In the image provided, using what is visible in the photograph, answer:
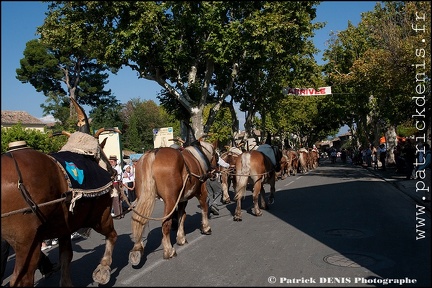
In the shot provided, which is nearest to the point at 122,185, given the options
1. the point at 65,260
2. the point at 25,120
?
the point at 65,260

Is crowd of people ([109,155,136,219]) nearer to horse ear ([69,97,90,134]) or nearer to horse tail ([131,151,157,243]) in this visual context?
horse tail ([131,151,157,243])

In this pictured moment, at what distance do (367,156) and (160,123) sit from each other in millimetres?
42876

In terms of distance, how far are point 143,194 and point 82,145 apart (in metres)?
1.44

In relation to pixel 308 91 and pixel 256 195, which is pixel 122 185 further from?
pixel 308 91

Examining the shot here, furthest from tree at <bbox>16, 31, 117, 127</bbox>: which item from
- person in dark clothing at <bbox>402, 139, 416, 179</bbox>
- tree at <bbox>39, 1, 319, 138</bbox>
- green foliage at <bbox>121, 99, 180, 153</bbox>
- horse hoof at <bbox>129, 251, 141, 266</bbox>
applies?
horse hoof at <bbox>129, 251, 141, 266</bbox>

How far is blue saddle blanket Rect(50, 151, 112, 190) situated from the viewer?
16.7ft

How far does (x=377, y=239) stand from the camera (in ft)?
24.5

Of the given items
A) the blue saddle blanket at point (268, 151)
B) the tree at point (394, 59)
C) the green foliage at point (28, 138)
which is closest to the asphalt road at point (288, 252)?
the blue saddle blanket at point (268, 151)

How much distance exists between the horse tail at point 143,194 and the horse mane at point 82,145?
1.11 meters

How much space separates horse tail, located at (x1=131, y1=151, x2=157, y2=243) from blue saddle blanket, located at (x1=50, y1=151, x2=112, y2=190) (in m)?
0.96

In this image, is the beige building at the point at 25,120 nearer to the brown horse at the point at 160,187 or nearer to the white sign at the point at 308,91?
the white sign at the point at 308,91

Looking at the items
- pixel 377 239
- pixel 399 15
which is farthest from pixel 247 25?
pixel 377 239

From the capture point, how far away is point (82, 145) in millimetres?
5848

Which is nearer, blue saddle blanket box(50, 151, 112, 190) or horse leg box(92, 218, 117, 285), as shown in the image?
blue saddle blanket box(50, 151, 112, 190)
